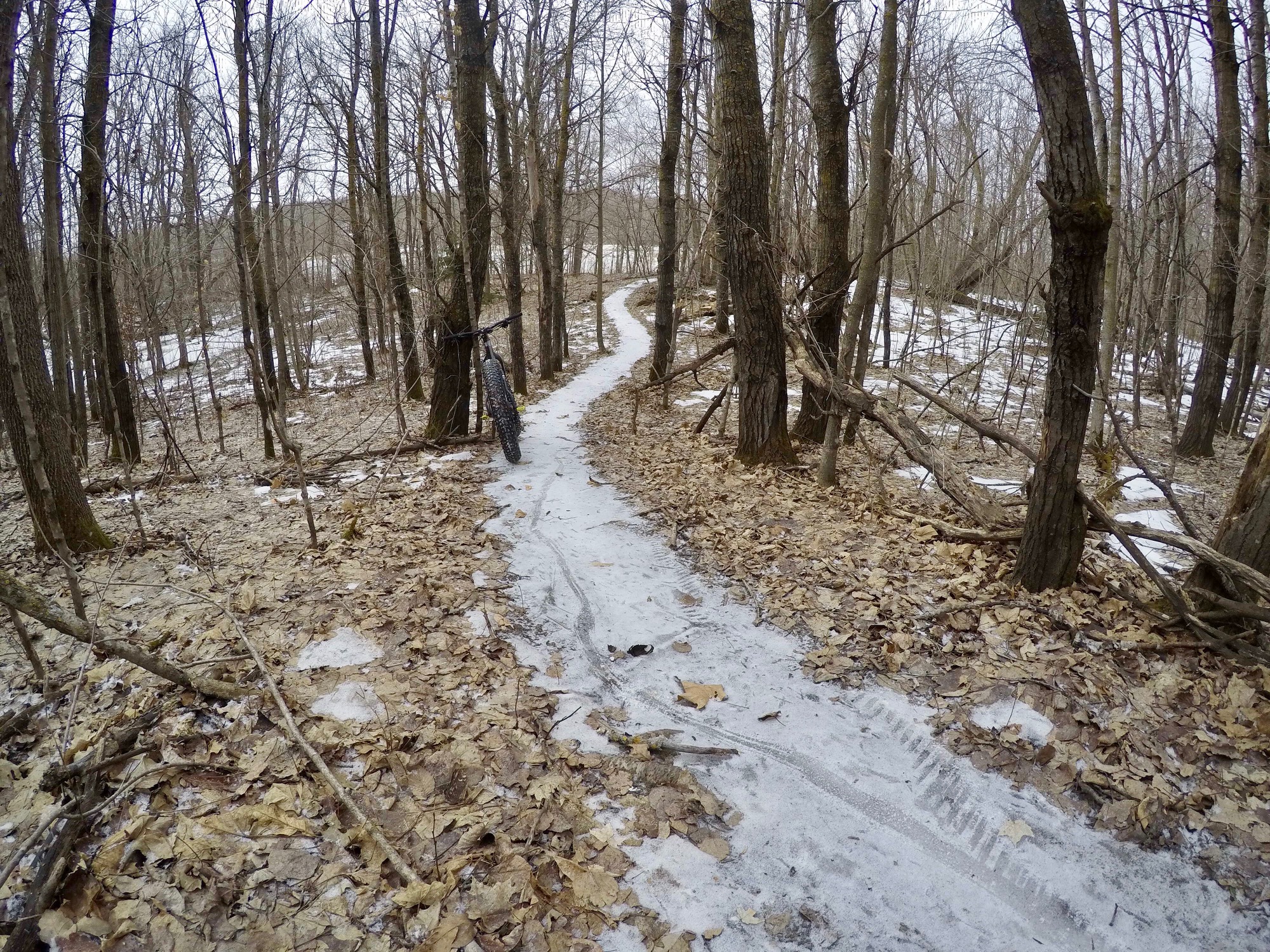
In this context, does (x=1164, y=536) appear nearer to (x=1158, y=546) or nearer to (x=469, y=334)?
(x=1158, y=546)

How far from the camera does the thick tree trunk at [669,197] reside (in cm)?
1173

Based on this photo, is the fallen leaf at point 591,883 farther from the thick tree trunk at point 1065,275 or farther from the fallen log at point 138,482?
the fallen log at point 138,482

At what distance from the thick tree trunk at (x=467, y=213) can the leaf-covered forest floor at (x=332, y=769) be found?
4.13 meters

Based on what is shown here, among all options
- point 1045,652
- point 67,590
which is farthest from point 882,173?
point 67,590

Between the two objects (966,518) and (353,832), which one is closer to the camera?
(353,832)

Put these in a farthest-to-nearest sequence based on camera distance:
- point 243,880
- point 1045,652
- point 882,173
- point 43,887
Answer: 1. point 882,173
2. point 1045,652
3. point 243,880
4. point 43,887

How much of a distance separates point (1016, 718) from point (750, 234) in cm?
513

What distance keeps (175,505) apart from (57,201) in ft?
19.1

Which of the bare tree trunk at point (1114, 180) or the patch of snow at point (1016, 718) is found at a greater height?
the bare tree trunk at point (1114, 180)

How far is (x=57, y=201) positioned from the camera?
31.9ft

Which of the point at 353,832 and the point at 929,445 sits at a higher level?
the point at 929,445

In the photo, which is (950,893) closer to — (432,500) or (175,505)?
(432,500)

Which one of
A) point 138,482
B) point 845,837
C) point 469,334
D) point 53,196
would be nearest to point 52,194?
point 53,196

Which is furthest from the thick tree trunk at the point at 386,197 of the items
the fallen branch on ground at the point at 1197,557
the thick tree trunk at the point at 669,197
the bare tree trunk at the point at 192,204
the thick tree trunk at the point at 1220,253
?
the thick tree trunk at the point at 1220,253
